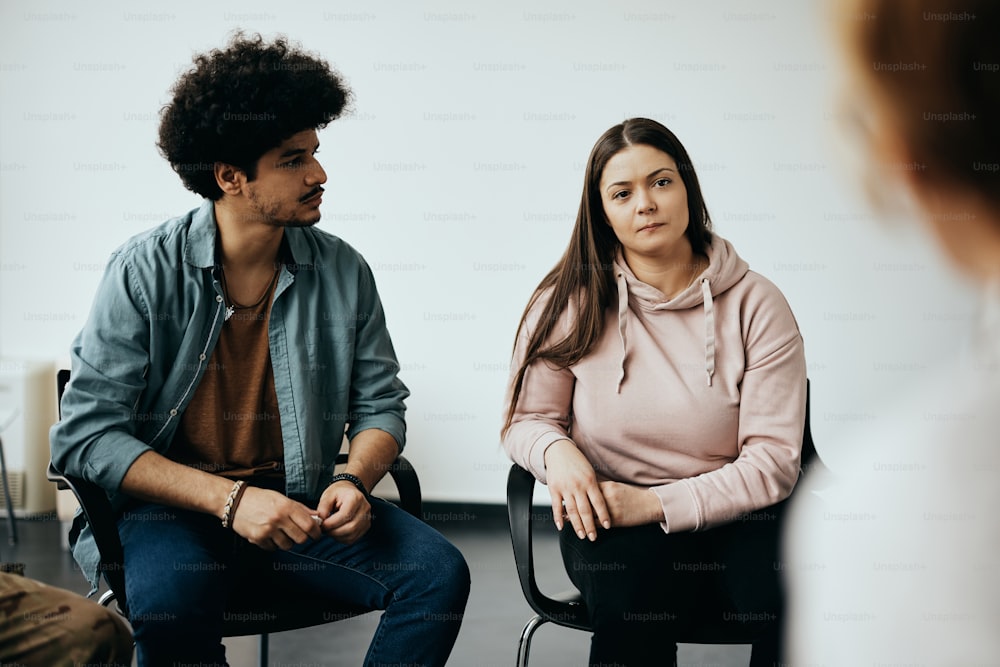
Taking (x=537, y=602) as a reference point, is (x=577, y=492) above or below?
above

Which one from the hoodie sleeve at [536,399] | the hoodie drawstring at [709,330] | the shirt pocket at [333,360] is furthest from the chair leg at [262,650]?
the hoodie drawstring at [709,330]

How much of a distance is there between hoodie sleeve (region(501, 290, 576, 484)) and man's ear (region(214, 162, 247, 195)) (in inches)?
25.8

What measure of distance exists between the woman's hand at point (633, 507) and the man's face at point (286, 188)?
0.81 m

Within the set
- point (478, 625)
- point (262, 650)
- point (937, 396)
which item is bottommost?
point (478, 625)

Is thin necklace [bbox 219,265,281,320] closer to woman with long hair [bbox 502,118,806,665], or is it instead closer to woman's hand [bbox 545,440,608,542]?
woman with long hair [bbox 502,118,806,665]

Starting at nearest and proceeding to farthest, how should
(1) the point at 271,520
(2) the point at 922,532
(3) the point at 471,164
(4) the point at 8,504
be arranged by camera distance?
(2) the point at 922,532 < (1) the point at 271,520 < (4) the point at 8,504 < (3) the point at 471,164

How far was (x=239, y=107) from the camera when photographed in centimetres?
185

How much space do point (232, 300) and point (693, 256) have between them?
0.97 meters

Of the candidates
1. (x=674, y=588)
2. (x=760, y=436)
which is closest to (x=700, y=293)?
(x=760, y=436)

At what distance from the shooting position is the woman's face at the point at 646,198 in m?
1.91

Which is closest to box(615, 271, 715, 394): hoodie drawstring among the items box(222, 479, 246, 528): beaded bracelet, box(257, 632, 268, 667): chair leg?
box(222, 479, 246, 528): beaded bracelet

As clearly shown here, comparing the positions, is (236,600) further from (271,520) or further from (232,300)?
(232,300)

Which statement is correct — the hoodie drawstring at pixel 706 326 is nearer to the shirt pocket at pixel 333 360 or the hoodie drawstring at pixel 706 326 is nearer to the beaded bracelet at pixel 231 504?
the shirt pocket at pixel 333 360

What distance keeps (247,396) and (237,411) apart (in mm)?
38
